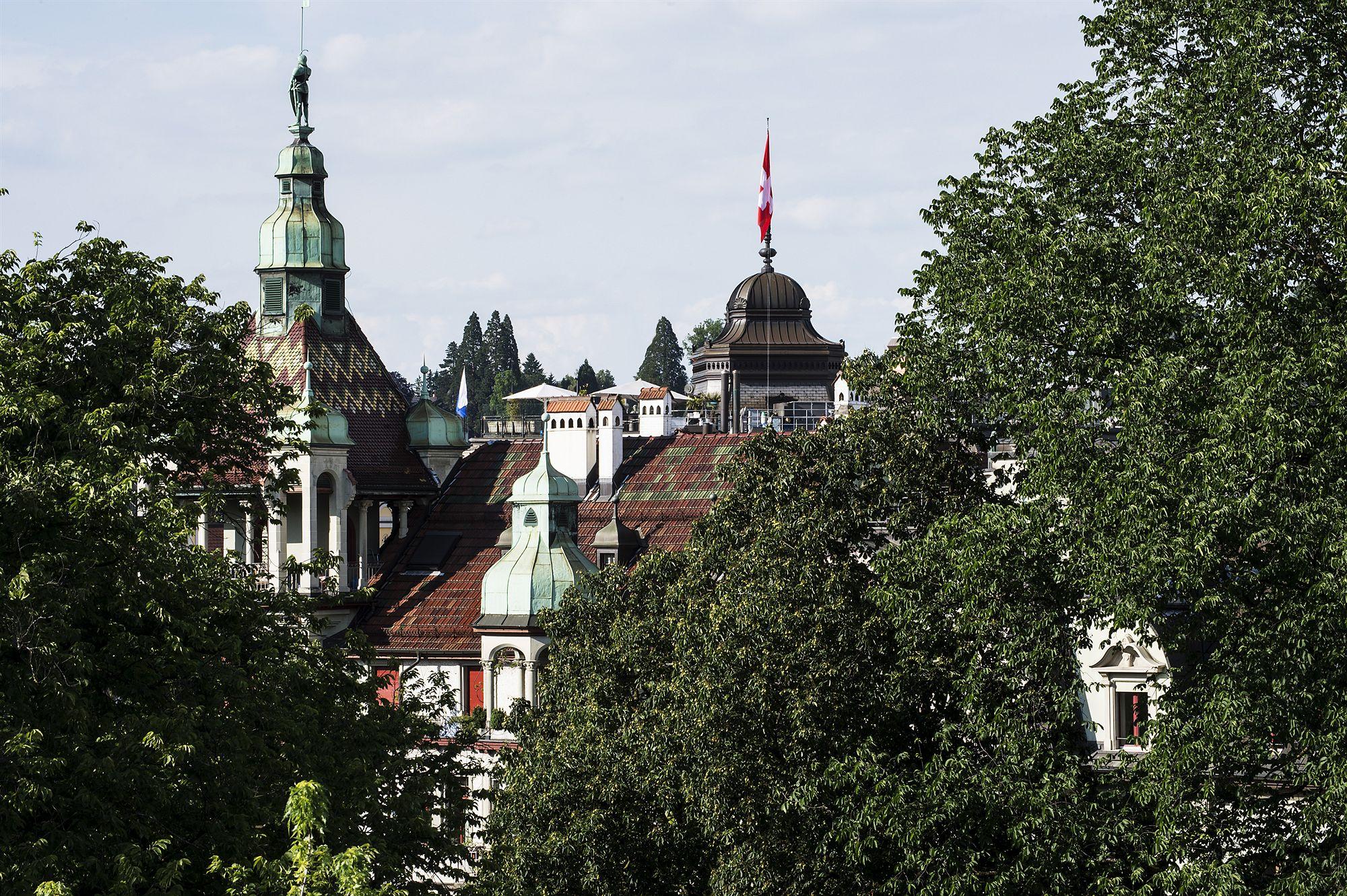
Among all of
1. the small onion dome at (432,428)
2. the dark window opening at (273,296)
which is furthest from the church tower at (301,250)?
the small onion dome at (432,428)

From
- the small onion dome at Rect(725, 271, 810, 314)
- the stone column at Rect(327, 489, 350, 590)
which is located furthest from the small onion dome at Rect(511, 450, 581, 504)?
the small onion dome at Rect(725, 271, 810, 314)

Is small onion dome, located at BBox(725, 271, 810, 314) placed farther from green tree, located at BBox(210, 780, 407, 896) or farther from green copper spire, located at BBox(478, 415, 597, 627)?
green tree, located at BBox(210, 780, 407, 896)

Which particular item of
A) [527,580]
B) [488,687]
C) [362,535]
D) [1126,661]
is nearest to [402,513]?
[362,535]

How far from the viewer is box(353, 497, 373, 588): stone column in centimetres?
7544

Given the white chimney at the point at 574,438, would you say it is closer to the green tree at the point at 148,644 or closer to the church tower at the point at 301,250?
the church tower at the point at 301,250

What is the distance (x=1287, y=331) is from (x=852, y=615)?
32.4 ft

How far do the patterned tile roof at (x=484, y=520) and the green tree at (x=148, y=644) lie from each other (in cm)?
2764

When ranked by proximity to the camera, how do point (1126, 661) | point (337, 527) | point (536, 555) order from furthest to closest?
1. point (337, 527)
2. point (536, 555)
3. point (1126, 661)

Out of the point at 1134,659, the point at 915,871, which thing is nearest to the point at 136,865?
the point at 915,871

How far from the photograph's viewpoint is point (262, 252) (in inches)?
3157

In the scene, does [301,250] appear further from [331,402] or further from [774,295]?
[774,295]

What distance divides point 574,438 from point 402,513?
675 centimetres

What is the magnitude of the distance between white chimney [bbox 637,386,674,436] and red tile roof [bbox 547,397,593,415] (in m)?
13.6

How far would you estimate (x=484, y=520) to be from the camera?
248 feet
